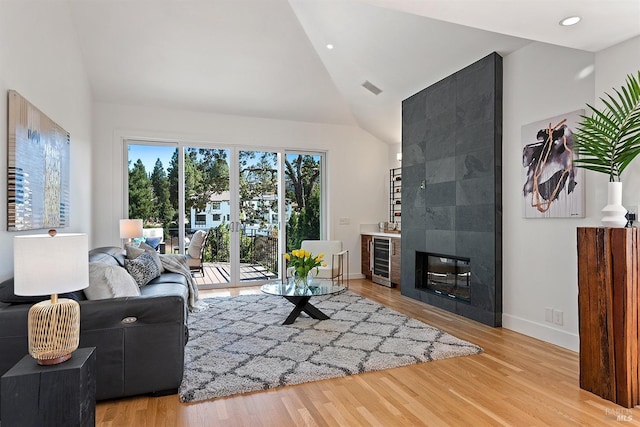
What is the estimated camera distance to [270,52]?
5.14 metres

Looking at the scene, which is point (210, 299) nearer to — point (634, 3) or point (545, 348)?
point (545, 348)

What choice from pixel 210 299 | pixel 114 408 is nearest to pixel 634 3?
pixel 114 408

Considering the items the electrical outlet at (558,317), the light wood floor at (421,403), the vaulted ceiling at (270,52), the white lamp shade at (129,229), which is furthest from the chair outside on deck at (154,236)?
the electrical outlet at (558,317)

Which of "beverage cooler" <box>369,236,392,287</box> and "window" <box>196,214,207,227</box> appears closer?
"window" <box>196,214,207,227</box>

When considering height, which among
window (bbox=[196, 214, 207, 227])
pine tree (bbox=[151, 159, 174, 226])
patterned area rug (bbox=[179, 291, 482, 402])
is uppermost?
pine tree (bbox=[151, 159, 174, 226])

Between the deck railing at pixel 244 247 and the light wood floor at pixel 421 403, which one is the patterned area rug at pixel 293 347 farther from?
the deck railing at pixel 244 247

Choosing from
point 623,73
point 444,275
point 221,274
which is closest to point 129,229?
point 221,274

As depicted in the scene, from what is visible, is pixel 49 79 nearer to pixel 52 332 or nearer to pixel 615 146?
pixel 52 332

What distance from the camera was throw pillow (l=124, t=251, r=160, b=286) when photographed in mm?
3757

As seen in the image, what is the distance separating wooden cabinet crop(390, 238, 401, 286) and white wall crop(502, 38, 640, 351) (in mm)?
2078

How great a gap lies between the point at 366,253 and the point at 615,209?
4.58m

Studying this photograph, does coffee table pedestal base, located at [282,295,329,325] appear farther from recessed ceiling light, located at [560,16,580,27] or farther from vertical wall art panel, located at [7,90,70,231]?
recessed ceiling light, located at [560,16,580,27]

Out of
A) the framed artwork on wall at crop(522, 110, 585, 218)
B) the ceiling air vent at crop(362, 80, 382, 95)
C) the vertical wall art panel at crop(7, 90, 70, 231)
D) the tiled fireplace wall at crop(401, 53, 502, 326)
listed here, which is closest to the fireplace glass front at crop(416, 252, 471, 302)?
the tiled fireplace wall at crop(401, 53, 502, 326)

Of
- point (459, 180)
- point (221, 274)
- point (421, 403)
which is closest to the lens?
point (421, 403)
